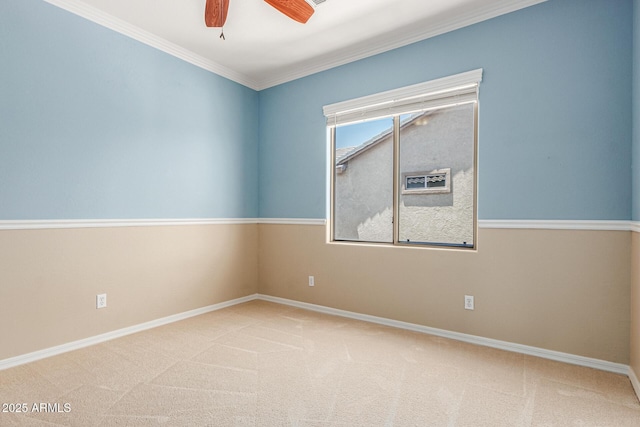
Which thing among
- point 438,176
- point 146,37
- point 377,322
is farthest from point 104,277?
point 438,176

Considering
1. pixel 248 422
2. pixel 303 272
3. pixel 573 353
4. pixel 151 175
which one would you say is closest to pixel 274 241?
pixel 303 272

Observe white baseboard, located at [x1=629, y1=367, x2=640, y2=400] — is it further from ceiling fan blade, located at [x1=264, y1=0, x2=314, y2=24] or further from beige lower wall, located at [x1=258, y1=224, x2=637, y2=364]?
ceiling fan blade, located at [x1=264, y1=0, x2=314, y2=24]

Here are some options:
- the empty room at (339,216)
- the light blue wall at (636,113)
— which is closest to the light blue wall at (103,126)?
the empty room at (339,216)

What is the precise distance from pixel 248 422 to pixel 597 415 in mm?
1820

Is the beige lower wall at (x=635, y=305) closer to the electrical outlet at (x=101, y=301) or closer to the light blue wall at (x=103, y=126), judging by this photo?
the light blue wall at (x=103, y=126)

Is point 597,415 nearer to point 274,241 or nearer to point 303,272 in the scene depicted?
point 303,272

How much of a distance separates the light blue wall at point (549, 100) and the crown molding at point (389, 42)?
0.06m

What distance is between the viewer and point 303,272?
153 inches

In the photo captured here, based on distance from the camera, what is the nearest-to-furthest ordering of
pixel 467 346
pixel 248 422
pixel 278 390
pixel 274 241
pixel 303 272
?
pixel 248 422
pixel 278 390
pixel 467 346
pixel 303 272
pixel 274 241

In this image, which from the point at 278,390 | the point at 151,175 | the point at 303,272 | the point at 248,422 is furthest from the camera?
the point at 303,272

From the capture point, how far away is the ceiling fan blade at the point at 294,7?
2.02 metres

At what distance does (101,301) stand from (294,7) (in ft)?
8.83

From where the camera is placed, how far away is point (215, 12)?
2.34 metres

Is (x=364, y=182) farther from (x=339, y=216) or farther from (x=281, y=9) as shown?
(x=281, y=9)
